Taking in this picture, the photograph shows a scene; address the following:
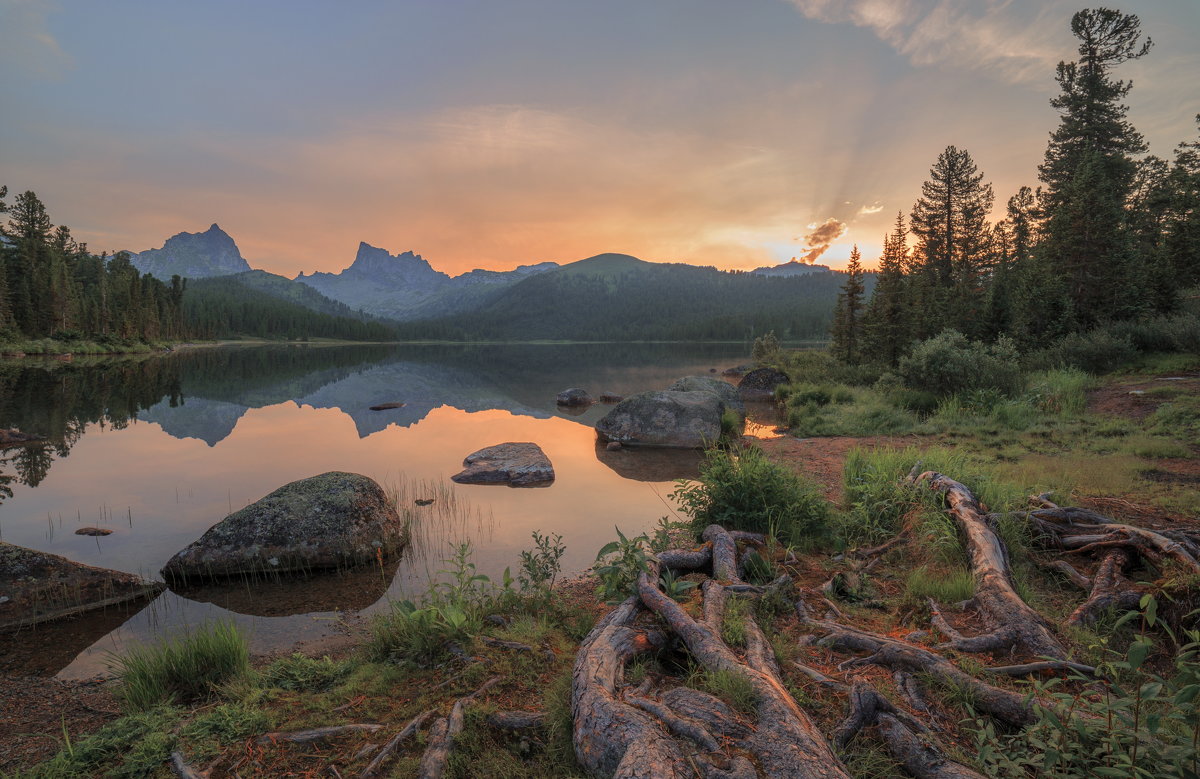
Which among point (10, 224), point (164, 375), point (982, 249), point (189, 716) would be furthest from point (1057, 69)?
point (10, 224)

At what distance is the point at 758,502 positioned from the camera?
345 inches

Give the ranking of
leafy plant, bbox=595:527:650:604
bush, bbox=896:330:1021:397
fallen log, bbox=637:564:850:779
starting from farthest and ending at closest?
bush, bbox=896:330:1021:397 → leafy plant, bbox=595:527:650:604 → fallen log, bbox=637:564:850:779

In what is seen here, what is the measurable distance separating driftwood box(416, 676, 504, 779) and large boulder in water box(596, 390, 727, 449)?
582 inches

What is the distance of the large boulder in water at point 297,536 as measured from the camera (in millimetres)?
8602

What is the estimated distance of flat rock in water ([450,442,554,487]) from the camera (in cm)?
1410

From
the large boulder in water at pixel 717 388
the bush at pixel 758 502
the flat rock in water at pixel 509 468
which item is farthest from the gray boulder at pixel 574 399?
the bush at pixel 758 502

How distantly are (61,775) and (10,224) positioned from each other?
117 m

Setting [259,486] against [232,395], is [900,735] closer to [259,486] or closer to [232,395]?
[259,486]

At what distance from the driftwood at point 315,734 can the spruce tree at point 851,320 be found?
41278mm

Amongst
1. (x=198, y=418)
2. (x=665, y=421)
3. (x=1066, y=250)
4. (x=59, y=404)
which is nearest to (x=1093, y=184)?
(x=1066, y=250)

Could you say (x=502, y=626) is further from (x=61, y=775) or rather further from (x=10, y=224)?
(x=10, y=224)

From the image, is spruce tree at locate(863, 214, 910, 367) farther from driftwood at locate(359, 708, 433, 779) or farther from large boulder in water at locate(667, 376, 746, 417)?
driftwood at locate(359, 708, 433, 779)

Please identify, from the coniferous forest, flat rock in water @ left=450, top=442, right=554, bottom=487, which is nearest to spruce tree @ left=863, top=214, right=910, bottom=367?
the coniferous forest

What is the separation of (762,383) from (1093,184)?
863 inches
